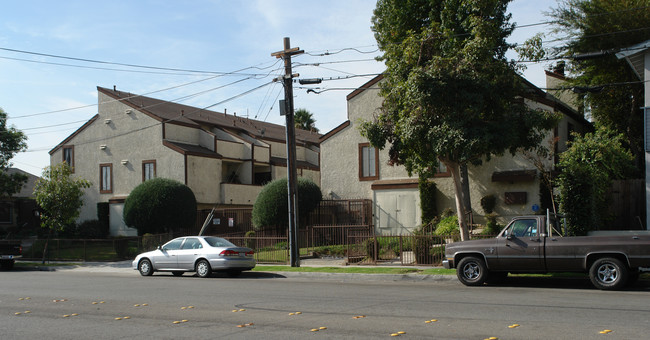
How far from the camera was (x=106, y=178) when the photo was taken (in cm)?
3859

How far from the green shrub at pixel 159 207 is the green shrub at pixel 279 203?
4.55 m

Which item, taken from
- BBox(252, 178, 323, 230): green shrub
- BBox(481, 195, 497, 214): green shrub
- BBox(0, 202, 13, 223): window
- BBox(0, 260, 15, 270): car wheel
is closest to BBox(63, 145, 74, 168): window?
BBox(0, 202, 13, 223): window

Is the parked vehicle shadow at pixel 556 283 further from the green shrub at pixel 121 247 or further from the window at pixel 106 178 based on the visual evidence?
the window at pixel 106 178

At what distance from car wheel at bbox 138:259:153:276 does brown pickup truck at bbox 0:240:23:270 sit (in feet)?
24.2

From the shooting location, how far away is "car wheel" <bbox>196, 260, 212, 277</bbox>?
731 inches

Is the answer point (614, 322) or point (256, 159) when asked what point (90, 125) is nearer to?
point (256, 159)

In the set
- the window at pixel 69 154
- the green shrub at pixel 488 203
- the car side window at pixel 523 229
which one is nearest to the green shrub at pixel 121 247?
the window at pixel 69 154

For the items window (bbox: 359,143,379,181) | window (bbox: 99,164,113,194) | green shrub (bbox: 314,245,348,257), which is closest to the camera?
green shrub (bbox: 314,245,348,257)

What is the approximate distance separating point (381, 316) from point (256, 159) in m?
30.6

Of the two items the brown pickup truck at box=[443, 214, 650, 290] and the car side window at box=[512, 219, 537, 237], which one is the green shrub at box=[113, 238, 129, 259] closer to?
the brown pickup truck at box=[443, 214, 650, 290]

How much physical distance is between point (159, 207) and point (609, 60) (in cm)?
2358

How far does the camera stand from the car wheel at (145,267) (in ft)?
65.6

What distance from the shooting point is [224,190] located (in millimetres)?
37188

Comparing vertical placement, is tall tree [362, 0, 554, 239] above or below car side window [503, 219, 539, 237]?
above
